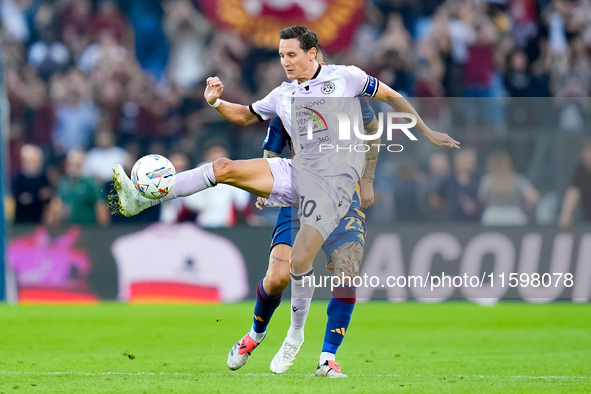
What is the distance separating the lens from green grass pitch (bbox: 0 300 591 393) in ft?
20.5

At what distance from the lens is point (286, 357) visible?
22.2ft

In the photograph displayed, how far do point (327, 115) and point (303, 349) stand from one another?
2892 mm

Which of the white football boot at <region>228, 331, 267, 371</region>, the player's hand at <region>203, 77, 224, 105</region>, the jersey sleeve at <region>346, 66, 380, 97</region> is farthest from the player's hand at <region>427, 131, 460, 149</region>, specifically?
the white football boot at <region>228, 331, 267, 371</region>

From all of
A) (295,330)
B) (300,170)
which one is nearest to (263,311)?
(295,330)

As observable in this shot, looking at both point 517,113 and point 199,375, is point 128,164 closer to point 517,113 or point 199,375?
point 517,113

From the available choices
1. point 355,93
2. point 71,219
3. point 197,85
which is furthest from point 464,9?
point 355,93

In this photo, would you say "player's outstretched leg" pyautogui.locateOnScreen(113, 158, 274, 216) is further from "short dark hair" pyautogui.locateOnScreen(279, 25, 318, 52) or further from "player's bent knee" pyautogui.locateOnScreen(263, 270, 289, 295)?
"short dark hair" pyautogui.locateOnScreen(279, 25, 318, 52)

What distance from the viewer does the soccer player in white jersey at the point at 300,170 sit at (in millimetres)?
6445

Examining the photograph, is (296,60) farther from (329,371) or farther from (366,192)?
(329,371)

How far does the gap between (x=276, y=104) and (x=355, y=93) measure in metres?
0.59

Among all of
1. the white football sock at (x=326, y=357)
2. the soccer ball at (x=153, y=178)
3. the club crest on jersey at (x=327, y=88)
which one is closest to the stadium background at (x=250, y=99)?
the club crest on jersey at (x=327, y=88)

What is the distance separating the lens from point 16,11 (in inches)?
645

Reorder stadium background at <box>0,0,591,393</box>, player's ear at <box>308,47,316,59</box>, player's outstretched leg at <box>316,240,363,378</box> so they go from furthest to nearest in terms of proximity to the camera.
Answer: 1. stadium background at <box>0,0,591,393</box>
2. player's ear at <box>308,47,316,59</box>
3. player's outstretched leg at <box>316,240,363,378</box>

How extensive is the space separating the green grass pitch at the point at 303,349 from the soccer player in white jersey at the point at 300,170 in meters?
0.89
